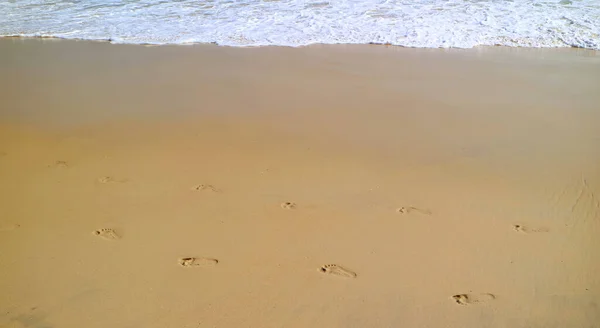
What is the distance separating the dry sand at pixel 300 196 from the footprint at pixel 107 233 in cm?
1

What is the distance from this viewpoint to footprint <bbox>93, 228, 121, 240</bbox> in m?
3.41

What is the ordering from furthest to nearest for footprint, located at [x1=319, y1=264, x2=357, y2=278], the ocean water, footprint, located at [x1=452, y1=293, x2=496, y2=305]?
the ocean water, footprint, located at [x1=319, y1=264, x2=357, y2=278], footprint, located at [x1=452, y1=293, x2=496, y2=305]

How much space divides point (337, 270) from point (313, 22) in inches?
263

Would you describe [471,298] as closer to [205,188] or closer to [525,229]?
[525,229]

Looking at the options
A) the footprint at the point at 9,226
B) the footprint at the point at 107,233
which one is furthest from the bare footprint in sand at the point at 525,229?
the footprint at the point at 9,226

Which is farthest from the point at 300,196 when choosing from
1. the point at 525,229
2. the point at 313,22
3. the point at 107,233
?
the point at 313,22

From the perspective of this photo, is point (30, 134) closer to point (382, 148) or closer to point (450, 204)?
point (382, 148)

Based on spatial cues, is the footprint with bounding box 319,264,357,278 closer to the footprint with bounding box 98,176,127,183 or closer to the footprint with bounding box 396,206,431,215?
A: the footprint with bounding box 396,206,431,215

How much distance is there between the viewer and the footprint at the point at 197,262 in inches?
124

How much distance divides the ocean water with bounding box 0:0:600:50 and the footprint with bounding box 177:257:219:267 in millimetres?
5253

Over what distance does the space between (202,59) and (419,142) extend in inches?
144

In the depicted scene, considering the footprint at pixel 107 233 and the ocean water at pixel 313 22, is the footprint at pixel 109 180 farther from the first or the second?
the ocean water at pixel 313 22

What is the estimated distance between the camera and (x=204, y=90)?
19.8 feet

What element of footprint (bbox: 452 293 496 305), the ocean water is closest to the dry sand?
footprint (bbox: 452 293 496 305)
